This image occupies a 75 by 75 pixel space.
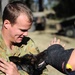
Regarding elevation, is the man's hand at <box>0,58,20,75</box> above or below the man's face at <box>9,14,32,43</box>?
below

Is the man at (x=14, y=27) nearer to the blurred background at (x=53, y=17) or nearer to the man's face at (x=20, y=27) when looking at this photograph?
the man's face at (x=20, y=27)

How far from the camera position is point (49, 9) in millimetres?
26578

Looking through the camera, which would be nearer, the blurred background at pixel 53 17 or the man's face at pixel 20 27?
the man's face at pixel 20 27

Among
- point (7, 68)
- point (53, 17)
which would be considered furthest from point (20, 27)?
point (53, 17)

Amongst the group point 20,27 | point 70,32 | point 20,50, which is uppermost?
point 20,27

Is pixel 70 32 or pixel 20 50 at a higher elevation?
pixel 20 50

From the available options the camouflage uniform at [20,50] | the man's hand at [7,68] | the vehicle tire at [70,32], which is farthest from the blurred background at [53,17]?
the man's hand at [7,68]

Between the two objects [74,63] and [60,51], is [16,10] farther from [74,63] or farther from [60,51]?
[74,63]

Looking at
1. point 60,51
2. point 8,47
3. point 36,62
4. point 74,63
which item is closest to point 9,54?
point 8,47

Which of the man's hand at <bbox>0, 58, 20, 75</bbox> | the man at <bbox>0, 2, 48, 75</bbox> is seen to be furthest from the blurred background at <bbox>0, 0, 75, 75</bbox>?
the man's hand at <bbox>0, 58, 20, 75</bbox>

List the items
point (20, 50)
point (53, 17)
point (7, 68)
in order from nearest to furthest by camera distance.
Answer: point (7, 68) < point (20, 50) < point (53, 17)

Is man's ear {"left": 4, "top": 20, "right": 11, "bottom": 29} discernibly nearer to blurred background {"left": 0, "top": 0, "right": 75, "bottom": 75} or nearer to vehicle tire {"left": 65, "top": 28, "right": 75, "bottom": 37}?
blurred background {"left": 0, "top": 0, "right": 75, "bottom": 75}

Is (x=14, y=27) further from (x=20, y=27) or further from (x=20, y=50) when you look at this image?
(x=20, y=50)

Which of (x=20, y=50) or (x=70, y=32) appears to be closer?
(x=20, y=50)
